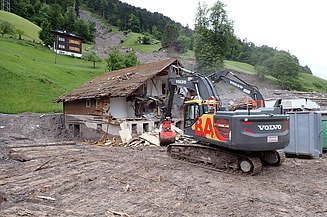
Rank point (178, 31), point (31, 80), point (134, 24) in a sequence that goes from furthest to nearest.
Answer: point (134, 24) → point (178, 31) → point (31, 80)

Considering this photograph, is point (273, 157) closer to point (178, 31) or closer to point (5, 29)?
point (5, 29)

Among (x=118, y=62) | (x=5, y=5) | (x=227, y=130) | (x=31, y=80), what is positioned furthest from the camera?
(x=5, y=5)

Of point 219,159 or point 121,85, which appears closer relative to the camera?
point 219,159

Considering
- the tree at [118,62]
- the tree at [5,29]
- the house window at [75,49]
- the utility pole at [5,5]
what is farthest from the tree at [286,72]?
the utility pole at [5,5]

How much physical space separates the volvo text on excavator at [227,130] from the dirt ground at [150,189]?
1.36 feet

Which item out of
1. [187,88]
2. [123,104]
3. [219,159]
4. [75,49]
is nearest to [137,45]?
[75,49]

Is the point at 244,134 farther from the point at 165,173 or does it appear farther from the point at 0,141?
the point at 0,141

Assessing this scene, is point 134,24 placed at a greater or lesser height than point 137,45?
greater

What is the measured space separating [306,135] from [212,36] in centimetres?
5143

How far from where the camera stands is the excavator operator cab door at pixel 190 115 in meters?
10.6

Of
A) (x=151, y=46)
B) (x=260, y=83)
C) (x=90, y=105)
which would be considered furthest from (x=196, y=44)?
(x=90, y=105)

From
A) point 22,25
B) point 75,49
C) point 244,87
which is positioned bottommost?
point 244,87

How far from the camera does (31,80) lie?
35.5 m

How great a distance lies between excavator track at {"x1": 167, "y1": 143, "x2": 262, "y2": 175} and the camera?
9.32 m
